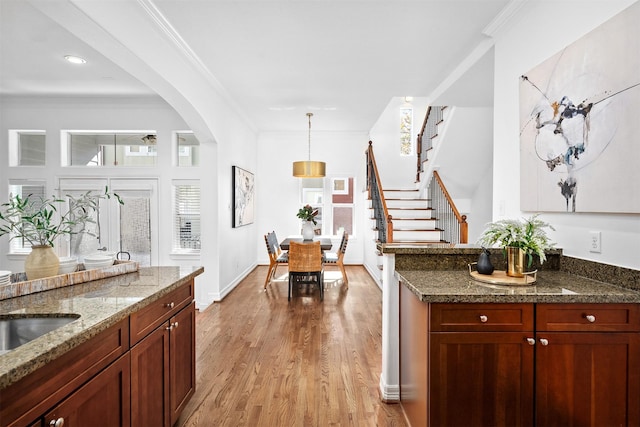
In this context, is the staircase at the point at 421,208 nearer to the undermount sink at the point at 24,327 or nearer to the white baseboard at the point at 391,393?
the white baseboard at the point at 391,393

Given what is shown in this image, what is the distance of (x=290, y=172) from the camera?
732 cm

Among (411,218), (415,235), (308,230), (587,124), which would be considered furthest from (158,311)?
(411,218)

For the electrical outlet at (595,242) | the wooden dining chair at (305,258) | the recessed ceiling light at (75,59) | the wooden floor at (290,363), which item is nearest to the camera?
the electrical outlet at (595,242)

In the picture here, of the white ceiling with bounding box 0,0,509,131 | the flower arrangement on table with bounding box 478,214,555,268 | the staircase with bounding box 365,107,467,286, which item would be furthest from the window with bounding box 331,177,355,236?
the flower arrangement on table with bounding box 478,214,555,268

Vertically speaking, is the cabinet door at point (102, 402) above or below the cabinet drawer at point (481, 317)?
below

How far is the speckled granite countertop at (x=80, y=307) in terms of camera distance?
0.93 metres

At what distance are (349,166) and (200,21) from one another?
4874 mm

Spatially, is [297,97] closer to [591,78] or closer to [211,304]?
[211,304]

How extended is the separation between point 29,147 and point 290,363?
5154 mm

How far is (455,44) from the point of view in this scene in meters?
3.13

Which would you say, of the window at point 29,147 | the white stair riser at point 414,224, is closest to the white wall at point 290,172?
the white stair riser at point 414,224

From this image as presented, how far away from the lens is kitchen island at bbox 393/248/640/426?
1.51 meters

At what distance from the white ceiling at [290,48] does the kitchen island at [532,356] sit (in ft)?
7.44

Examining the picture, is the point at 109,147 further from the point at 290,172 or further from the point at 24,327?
the point at 24,327
